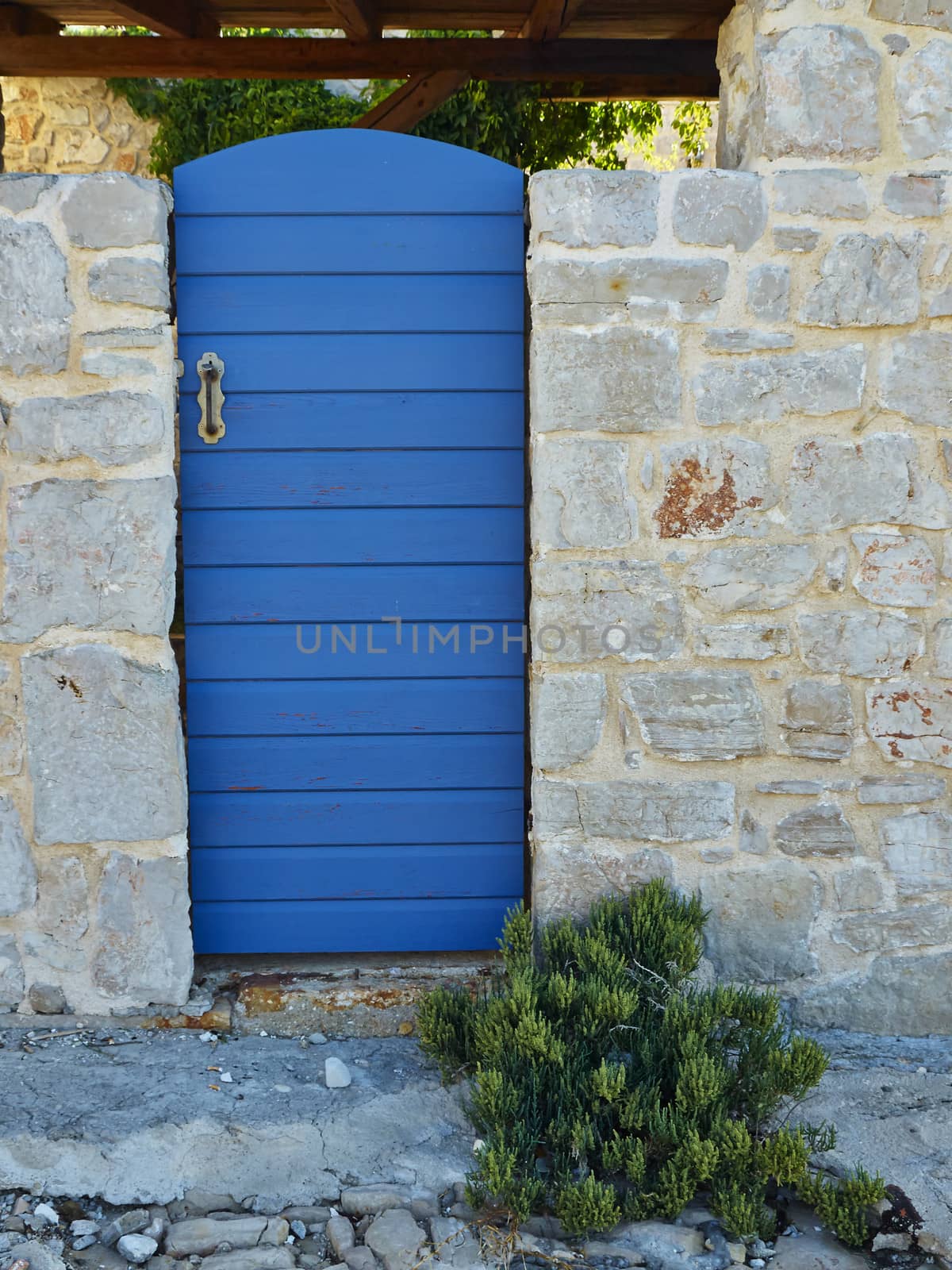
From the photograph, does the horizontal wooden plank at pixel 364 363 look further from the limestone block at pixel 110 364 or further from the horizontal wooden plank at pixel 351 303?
the limestone block at pixel 110 364

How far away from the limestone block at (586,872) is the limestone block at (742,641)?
20.2 inches

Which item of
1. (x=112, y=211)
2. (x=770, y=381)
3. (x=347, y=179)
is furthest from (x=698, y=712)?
(x=112, y=211)

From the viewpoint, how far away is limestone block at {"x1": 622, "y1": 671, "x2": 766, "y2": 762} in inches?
99.0

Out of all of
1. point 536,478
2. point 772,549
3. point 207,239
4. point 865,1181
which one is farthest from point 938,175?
point 865,1181

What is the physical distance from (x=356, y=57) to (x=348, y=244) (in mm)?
1448

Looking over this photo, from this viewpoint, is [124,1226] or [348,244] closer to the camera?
[124,1226]

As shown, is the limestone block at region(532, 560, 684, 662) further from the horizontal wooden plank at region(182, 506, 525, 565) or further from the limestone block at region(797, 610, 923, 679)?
the limestone block at region(797, 610, 923, 679)

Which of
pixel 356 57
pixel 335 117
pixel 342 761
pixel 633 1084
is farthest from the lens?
pixel 335 117

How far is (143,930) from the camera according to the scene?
8.45ft

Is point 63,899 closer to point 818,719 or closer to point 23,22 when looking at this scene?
point 818,719

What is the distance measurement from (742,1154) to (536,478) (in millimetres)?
1496

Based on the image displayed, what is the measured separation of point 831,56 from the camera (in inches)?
94.6

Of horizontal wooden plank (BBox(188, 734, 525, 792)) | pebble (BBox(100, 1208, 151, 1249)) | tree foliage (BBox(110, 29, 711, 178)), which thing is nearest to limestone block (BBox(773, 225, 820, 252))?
horizontal wooden plank (BBox(188, 734, 525, 792))

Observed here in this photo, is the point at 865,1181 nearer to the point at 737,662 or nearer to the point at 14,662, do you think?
the point at 737,662
